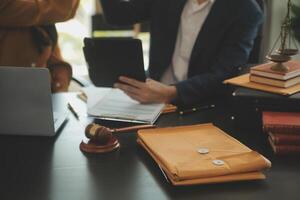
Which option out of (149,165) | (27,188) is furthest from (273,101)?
(27,188)

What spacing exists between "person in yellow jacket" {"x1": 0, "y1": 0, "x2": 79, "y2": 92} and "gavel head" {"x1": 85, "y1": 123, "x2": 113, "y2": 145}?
1.99 feet

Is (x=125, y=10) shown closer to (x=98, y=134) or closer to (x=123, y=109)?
(x=123, y=109)

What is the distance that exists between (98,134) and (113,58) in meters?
0.37

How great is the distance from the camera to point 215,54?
176 centimetres

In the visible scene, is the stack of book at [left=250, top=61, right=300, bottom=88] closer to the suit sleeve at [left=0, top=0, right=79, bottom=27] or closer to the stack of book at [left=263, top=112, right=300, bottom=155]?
the stack of book at [left=263, top=112, right=300, bottom=155]

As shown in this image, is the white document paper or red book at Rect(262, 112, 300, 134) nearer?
red book at Rect(262, 112, 300, 134)

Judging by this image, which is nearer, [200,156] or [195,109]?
[200,156]

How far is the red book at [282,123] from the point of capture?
1.09 meters

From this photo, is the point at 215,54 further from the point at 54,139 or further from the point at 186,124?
the point at 54,139

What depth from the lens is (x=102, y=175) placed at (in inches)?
39.0

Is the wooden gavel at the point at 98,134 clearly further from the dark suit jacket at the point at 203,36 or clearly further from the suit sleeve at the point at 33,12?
the suit sleeve at the point at 33,12

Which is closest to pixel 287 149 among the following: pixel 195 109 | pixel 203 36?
pixel 195 109

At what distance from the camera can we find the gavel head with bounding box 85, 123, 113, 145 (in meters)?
1.10

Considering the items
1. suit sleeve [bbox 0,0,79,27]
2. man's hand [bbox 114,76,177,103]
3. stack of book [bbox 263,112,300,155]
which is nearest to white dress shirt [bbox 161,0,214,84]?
man's hand [bbox 114,76,177,103]
